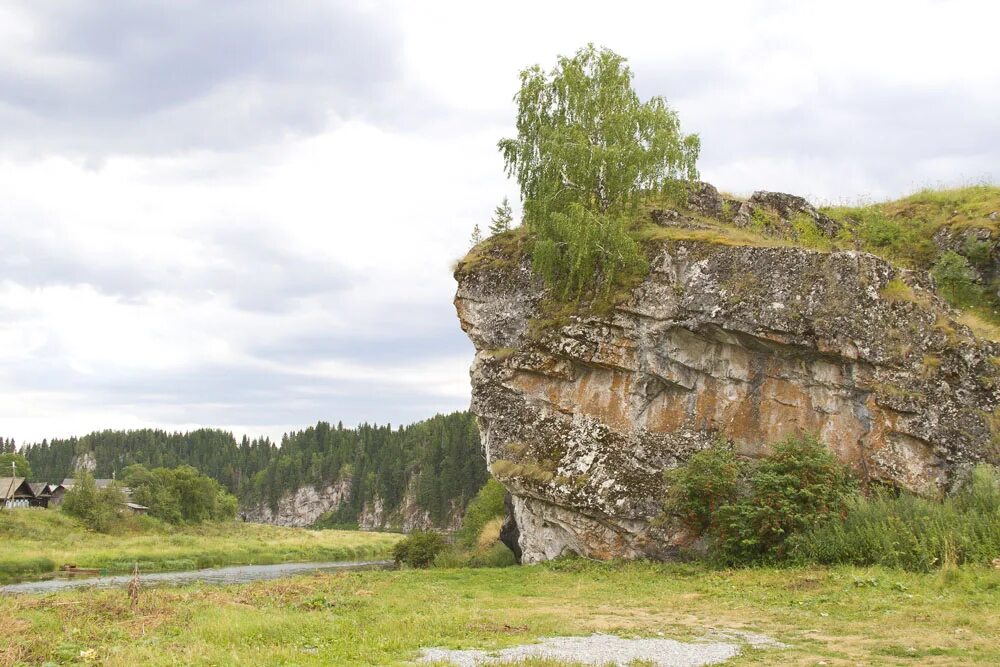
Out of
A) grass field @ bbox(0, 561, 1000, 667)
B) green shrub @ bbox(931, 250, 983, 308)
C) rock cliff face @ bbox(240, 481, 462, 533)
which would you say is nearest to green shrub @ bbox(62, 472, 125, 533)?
grass field @ bbox(0, 561, 1000, 667)

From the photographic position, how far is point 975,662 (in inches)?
394

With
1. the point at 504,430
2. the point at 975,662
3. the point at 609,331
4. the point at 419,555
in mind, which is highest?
the point at 609,331

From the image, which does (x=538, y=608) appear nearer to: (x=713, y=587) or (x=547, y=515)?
(x=713, y=587)

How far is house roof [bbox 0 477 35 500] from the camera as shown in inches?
3152

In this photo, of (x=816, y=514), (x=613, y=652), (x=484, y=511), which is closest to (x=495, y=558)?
(x=816, y=514)

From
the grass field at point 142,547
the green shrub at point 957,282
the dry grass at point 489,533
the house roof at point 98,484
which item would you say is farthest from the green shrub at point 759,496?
the house roof at point 98,484

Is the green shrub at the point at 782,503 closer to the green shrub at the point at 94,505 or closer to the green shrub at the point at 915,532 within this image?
the green shrub at the point at 915,532

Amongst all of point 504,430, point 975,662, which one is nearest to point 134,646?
point 975,662

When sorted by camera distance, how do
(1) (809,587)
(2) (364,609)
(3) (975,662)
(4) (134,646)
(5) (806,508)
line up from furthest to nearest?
(5) (806,508)
(1) (809,587)
(2) (364,609)
(4) (134,646)
(3) (975,662)

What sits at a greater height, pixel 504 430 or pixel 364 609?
pixel 504 430

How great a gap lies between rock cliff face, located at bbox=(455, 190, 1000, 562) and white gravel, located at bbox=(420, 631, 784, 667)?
509 inches

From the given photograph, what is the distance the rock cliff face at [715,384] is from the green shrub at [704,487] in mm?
1677

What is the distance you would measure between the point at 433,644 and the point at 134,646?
471 cm

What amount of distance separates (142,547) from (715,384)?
49.2 m
